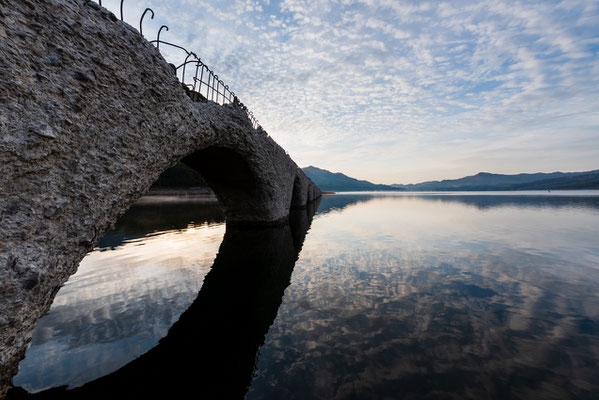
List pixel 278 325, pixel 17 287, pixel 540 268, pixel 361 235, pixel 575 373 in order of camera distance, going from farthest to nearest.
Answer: pixel 361 235, pixel 540 268, pixel 278 325, pixel 575 373, pixel 17 287

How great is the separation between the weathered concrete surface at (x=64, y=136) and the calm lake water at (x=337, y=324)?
1469 millimetres

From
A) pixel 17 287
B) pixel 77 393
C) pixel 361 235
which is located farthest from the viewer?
pixel 361 235

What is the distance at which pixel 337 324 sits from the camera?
4.21 meters

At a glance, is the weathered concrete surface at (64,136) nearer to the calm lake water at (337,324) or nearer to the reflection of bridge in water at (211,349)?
the reflection of bridge in water at (211,349)

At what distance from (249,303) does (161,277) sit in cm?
295

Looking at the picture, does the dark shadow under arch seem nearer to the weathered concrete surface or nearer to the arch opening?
the arch opening

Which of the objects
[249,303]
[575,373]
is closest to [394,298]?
[575,373]

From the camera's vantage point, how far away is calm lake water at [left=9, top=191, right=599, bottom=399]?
2.95m

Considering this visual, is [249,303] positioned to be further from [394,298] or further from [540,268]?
[540,268]

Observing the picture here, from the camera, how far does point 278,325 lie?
4211mm

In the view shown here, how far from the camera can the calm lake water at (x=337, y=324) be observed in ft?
9.69

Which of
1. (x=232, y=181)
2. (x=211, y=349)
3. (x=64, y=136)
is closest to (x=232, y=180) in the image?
(x=232, y=181)

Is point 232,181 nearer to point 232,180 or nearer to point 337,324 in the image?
point 232,180

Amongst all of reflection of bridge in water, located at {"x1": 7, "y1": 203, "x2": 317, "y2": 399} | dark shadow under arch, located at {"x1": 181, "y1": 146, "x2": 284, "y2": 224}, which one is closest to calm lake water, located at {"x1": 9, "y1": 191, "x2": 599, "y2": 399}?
reflection of bridge in water, located at {"x1": 7, "y1": 203, "x2": 317, "y2": 399}
